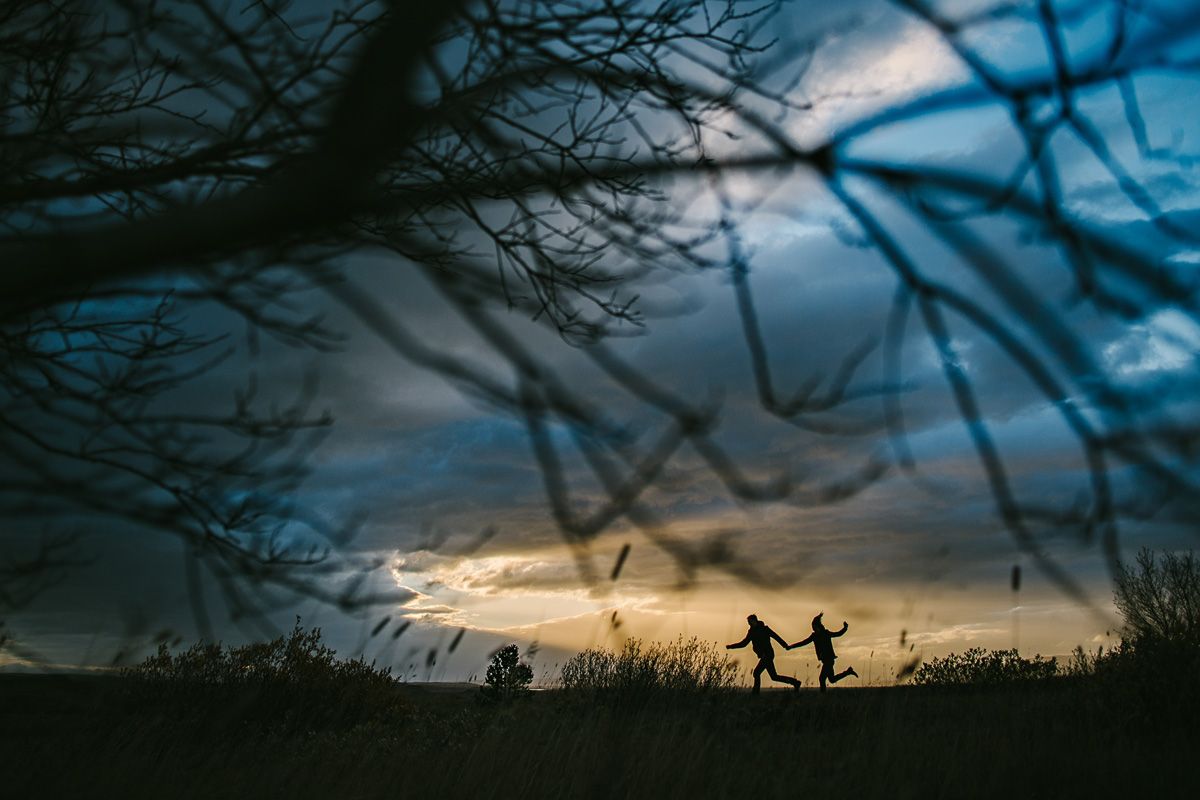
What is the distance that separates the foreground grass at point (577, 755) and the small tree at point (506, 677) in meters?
2.48

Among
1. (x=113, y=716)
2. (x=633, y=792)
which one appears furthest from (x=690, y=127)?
(x=113, y=716)

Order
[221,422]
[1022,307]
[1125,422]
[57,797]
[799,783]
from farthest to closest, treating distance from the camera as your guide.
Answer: [799,783]
[57,797]
[221,422]
[1125,422]
[1022,307]

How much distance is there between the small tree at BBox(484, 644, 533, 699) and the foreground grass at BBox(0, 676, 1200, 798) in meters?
2.48

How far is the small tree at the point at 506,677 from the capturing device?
1167 cm

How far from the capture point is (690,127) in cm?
305

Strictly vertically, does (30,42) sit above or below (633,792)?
above

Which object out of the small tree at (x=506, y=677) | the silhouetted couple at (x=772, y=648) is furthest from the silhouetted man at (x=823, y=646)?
the small tree at (x=506, y=677)

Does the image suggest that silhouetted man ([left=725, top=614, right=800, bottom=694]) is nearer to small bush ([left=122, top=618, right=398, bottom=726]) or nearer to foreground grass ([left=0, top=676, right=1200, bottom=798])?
foreground grass ([left=0, top=676, right=1200, bottom=798])

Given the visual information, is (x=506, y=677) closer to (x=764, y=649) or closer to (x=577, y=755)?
(x=764, y=649)

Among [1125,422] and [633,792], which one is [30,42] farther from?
[633,792]

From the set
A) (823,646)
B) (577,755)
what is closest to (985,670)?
(823,646)

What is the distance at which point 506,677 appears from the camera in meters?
12.0

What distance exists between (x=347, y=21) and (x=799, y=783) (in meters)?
4.66

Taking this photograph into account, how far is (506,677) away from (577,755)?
23.8 ft
